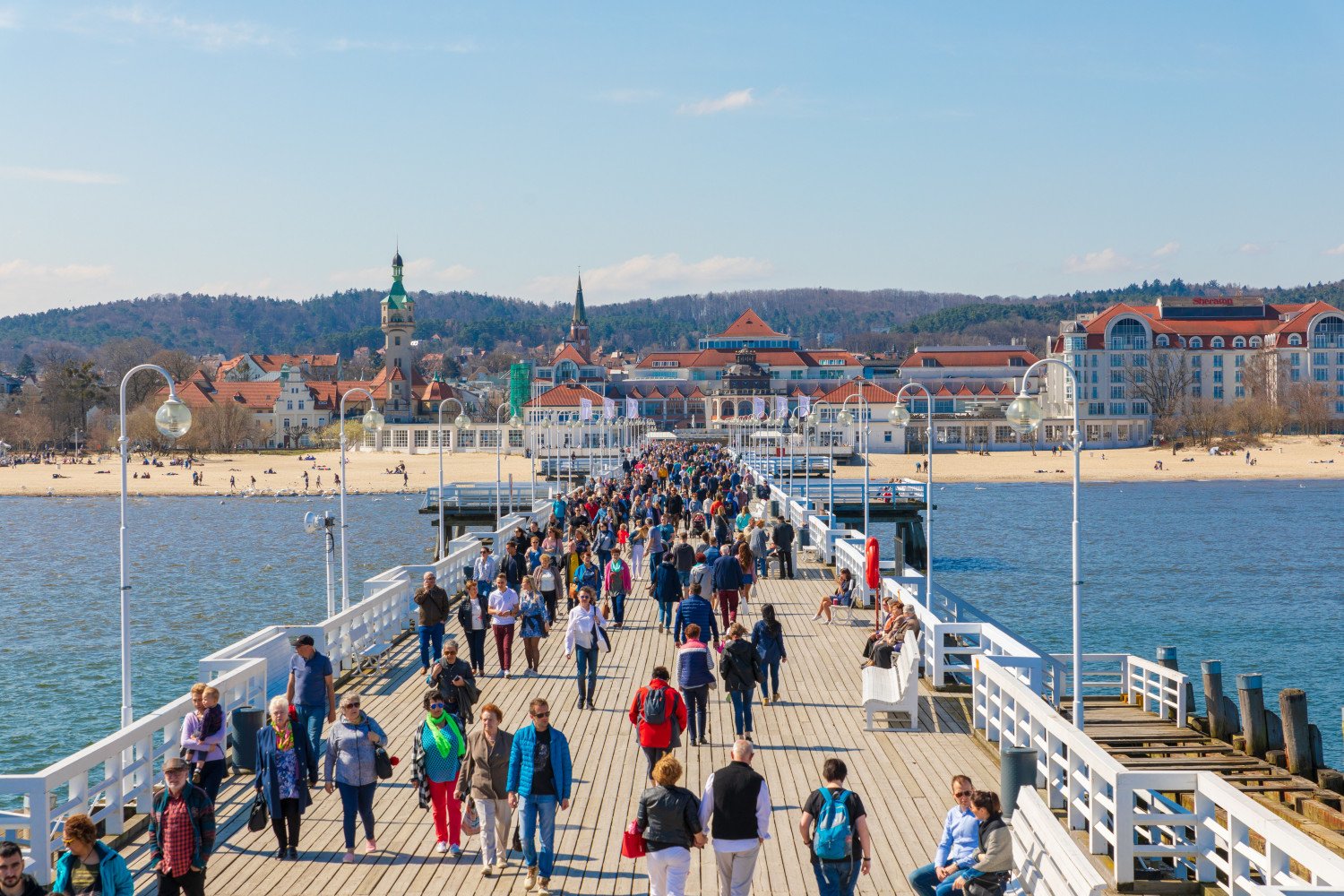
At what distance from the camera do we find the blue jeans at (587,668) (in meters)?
14.3

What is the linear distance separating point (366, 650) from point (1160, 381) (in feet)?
401

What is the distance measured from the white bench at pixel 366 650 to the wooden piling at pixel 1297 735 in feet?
35.3

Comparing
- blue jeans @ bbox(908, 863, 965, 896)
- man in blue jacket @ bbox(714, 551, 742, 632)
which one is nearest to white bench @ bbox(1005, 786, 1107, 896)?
blue jeans @ bbox(908, 863, 965, 896)

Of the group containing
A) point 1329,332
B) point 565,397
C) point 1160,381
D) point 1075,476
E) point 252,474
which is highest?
point 1329,332

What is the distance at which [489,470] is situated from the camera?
3957 inches

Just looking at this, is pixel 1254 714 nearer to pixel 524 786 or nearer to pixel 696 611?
pixel 696 611

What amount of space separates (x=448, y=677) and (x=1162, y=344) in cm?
12988

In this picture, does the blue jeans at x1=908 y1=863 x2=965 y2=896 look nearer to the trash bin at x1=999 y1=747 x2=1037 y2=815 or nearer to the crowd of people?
the crowd of people

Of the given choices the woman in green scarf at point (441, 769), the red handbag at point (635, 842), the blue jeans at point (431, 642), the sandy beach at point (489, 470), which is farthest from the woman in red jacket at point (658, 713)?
the sandy beach at point (489, 470)

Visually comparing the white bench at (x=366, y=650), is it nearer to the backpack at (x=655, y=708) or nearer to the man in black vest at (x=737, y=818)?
the backpack at (x=655, y=708)

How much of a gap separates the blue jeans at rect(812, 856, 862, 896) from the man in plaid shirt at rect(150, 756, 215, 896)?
3.68 metres

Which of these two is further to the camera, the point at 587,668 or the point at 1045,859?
the point at 587,668

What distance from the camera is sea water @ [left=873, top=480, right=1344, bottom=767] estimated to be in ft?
101

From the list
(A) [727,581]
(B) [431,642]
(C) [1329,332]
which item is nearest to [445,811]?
(B) [431,642]
